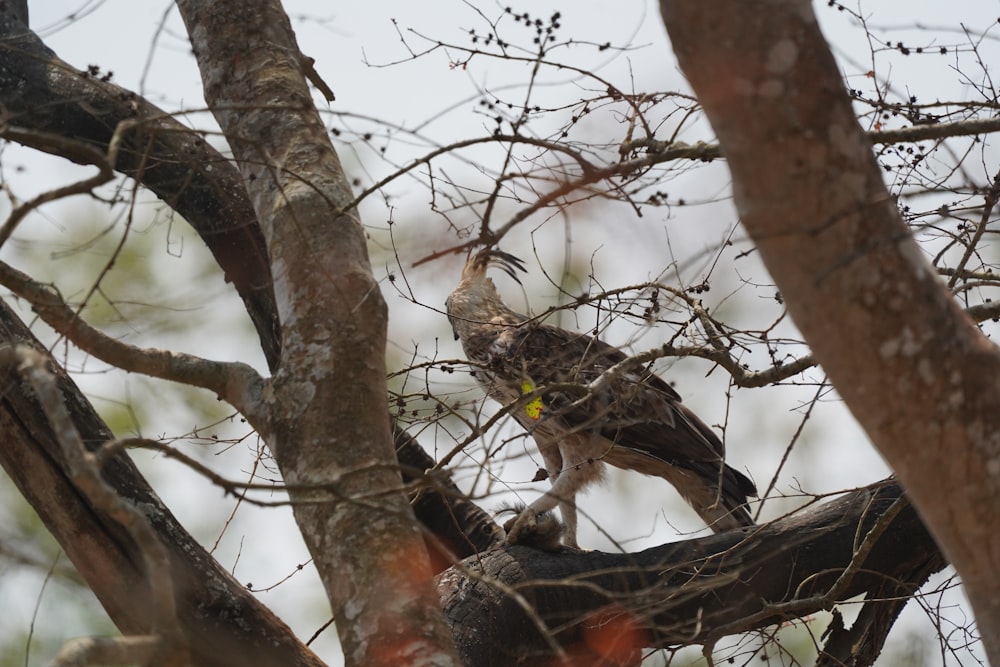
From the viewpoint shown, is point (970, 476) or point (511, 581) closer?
point (970, 476)

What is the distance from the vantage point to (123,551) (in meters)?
3.01

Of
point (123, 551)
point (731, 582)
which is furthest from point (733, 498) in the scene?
point (123, 551)

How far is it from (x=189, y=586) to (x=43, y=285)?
0.97 meters

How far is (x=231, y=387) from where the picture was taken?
2.91 m

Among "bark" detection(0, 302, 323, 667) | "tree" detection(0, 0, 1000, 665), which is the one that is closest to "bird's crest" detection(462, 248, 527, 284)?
"tree" detection(0, 0, 1000, 665)

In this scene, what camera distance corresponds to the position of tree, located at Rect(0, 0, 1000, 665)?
6.29ft

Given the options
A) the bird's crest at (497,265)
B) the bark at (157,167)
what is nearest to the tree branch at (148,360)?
the bark at (157,167)

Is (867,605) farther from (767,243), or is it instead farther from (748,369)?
(767,243)

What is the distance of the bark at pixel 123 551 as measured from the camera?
3.00m

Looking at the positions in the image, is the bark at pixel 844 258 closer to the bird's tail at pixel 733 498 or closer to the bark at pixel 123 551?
the bark at pixel 123 551

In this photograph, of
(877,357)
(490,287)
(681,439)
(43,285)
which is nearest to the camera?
(877,357)

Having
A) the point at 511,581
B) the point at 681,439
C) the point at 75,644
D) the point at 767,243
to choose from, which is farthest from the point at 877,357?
the point at 681,439

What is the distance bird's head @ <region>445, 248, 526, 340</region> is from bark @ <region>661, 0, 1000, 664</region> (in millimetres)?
3407

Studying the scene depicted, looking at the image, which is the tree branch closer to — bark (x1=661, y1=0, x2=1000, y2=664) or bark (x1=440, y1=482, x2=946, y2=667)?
bark (x1=440, y1=482, x2=946, y2=667)
